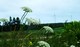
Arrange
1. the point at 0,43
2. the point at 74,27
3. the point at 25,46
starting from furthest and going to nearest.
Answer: the point at 74,27
the point at 0,43
the point at 25,46

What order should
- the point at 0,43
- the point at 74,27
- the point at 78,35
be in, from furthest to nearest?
the point at 74,27 < the point at 78,35 < the point at 0,43

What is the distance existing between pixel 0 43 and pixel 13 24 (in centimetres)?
44

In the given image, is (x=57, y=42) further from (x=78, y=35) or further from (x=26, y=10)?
(x=26, y=10)

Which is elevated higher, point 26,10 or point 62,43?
point 26,10

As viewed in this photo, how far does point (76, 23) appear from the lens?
13.0 m

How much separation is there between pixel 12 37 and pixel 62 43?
11.4 feet

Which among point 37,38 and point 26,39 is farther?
point 37,38

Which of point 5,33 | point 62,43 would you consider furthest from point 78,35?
point 5,33

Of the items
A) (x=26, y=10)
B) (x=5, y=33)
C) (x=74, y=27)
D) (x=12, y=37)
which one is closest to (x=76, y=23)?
(x=74, y=27)

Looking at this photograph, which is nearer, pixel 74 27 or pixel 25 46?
pixel 25 46

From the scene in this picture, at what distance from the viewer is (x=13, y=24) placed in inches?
252

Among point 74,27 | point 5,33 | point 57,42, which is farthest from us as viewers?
point 74,27

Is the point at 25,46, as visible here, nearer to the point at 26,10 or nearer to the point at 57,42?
the point at 26,10

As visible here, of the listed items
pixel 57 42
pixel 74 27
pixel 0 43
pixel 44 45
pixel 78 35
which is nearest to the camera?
pixel 44 45
